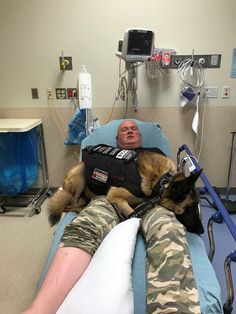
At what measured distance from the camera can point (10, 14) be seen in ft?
8.03

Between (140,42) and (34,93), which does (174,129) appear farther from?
(34,93)

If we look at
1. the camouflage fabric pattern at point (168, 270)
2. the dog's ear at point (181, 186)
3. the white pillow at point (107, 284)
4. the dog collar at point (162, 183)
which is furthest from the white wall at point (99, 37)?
the white pillow at point (107, 284)

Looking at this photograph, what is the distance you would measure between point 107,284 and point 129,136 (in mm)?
1147

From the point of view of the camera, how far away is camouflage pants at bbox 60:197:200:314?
1003 millimetres

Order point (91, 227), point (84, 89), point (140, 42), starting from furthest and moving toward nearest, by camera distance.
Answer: point (84, 89)
point (140, 42)
point (91, 227)

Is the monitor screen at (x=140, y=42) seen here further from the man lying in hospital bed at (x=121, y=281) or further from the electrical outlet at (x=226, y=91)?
the man lying in hospital bed at (x=121, y=281)

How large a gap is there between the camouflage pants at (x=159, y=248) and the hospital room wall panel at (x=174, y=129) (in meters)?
1.26

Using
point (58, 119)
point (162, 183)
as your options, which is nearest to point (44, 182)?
point (58, 119)

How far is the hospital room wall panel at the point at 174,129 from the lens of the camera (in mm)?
2613

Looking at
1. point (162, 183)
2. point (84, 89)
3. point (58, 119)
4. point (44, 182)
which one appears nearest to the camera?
point (162, 183)

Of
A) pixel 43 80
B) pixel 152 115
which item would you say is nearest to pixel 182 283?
pixel 152 115

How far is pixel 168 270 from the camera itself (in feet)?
3.61

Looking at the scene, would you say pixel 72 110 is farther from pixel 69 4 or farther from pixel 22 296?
pixel 22 296

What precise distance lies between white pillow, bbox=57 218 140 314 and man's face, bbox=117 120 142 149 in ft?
2.76
